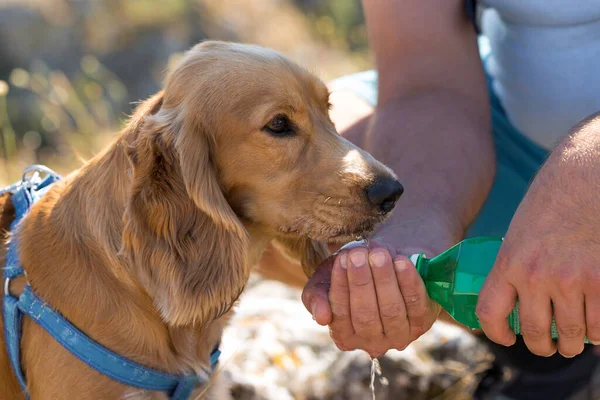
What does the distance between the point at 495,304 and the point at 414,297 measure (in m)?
0.27

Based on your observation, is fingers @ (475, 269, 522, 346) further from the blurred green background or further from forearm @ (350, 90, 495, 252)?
the blurred green background

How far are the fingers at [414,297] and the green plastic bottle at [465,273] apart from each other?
59 millimetres

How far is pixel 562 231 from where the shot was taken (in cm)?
195

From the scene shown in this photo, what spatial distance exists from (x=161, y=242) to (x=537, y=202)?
1.12 m

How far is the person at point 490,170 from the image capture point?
1974 mm

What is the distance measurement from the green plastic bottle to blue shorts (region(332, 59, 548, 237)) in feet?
4.39

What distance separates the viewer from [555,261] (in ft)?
6.29

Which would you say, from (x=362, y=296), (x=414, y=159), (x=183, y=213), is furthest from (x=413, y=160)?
(x=183, y=213)

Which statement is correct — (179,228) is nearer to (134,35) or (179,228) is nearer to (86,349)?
(86,349)

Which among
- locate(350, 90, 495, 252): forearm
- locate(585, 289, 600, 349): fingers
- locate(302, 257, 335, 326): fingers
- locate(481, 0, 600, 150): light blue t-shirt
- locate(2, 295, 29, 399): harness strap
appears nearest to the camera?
locate(585, 289, 600, 349): fingers

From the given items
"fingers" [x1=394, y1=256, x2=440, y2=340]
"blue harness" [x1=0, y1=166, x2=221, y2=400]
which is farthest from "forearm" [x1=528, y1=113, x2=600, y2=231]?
"blue harness" [x1=0, y1=166, x2=221, y2=400]

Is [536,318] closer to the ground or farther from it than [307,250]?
farther from it

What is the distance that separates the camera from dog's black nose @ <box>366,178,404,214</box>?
2.29m

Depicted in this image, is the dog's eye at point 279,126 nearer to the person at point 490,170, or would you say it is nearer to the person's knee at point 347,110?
the person at point 490,170
